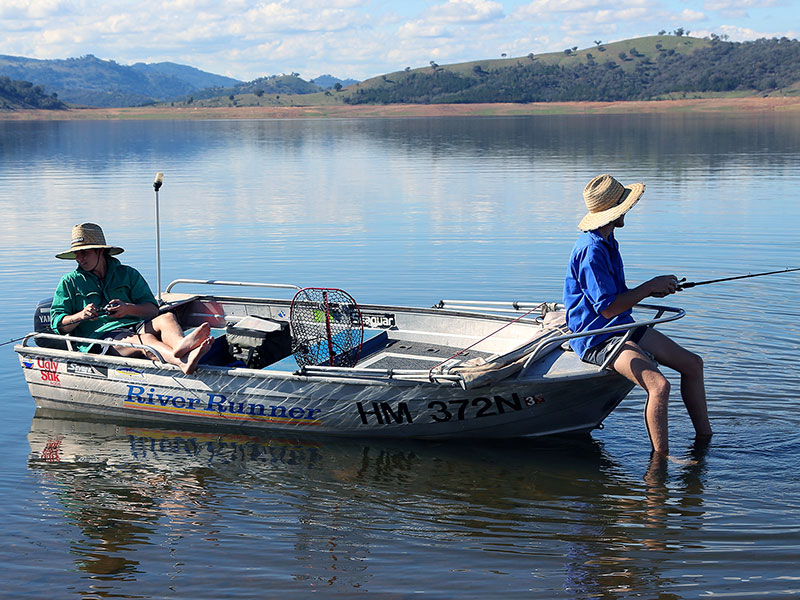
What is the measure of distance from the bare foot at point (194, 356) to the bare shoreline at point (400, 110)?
120 m

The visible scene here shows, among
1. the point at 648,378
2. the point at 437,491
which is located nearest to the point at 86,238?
the point at 437,491

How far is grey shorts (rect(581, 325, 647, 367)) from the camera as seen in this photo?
742 centimetres

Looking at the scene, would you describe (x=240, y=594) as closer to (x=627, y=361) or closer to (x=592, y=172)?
(x=627, y=361)

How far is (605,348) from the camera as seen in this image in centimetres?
745

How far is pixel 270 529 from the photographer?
6902 millimetres

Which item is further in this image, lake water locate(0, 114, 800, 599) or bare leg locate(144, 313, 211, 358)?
bare leg locate(144, 313, 211, 358)

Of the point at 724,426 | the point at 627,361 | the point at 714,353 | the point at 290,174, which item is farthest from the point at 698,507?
the point at 290,174

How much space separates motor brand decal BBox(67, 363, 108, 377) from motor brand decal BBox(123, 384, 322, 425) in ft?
1.11

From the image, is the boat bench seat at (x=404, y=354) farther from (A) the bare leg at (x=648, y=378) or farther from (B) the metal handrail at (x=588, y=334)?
(A) the bare leg at (x=648, y=378)

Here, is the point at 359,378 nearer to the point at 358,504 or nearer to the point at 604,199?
the point at 358,504

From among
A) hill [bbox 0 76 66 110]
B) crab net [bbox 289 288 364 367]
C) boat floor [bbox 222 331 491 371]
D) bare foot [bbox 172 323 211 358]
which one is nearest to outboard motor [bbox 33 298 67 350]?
bare foot [bbox 172 323 211 358]

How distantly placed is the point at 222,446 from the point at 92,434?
150 cm

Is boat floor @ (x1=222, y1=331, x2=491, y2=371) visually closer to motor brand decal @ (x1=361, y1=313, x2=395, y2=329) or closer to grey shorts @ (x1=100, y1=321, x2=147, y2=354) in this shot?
motor brand decal @ (x1=361, y1=313, x2=395, y2=329)

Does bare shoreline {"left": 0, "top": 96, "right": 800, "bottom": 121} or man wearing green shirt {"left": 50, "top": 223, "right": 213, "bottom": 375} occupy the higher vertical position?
bare shoreline {"left": 0, "top": 96, "right": 800, "bottom": 121}
